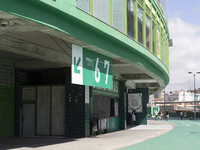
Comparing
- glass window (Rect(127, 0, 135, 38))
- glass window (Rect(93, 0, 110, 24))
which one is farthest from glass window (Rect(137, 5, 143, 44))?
glass window (Rect(93, 0, 110, 24))

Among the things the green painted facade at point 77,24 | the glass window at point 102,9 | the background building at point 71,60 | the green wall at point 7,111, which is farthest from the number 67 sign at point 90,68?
the green wall at point 7,111

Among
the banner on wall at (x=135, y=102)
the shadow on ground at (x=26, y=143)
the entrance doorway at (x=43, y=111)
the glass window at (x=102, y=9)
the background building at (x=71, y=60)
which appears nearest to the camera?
the background building at (x=71, y=60)

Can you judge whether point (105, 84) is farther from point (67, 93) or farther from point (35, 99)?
point (35, 99)

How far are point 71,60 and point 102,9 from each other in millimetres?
5026

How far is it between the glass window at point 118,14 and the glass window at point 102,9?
94cm

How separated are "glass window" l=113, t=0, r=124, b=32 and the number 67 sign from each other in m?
1.62

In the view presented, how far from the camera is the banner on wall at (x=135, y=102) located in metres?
39.0

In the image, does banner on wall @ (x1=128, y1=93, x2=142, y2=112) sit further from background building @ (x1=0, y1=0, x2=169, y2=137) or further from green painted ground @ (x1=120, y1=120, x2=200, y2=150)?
green painted ground @ (x1=120, y1=120, x2=200, y2=150)

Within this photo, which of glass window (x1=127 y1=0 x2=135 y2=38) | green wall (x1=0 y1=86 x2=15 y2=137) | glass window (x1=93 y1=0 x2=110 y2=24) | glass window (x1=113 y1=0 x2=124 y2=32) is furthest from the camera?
green wall (x1=0 y1=86 x2=15 y2=137)

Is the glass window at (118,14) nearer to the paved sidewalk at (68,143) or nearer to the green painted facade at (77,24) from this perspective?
the green painted facade at (77,24)

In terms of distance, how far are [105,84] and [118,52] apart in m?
1.80

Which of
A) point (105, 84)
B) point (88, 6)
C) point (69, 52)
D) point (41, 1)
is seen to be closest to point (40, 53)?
point (69, 52)

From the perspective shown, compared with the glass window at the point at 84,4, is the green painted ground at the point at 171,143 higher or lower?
lower

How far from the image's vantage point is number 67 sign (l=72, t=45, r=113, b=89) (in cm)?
1414
